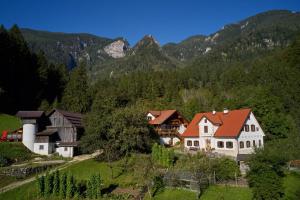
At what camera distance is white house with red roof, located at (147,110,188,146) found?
6038 centimetres

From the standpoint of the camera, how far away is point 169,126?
205ft

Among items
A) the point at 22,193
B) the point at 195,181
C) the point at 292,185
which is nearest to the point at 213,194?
the point at 195,181

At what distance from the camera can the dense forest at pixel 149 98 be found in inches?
1692

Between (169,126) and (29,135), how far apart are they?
2883 cm

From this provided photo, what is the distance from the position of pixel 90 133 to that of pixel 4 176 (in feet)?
44.1

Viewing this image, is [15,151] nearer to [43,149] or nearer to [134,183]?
[43,149]

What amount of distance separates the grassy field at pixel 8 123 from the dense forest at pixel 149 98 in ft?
21.2

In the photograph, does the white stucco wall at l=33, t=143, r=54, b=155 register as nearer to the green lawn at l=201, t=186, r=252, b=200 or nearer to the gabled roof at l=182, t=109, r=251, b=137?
the gabled roof at l=182, t=109, r=251, b=137

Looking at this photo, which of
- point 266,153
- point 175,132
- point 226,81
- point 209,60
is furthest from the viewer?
point 209,60

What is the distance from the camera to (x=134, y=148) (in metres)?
44.1

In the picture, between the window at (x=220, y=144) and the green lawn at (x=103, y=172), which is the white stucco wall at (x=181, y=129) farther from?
the green lawn at (x=103, y=172)

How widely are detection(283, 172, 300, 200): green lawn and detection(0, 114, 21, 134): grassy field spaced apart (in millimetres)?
54497

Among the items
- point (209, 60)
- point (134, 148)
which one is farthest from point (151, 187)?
point (209, 60)

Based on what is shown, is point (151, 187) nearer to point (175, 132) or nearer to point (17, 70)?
point (175, 132)
